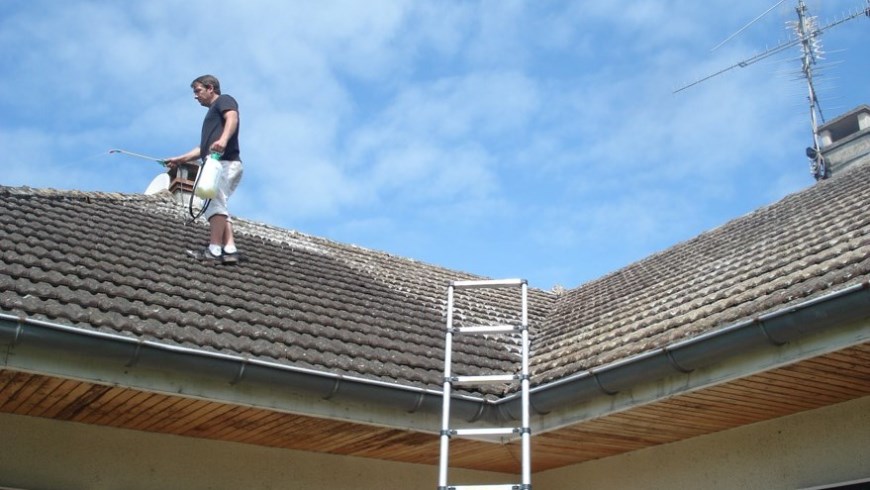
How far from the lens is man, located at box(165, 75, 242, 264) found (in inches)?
320

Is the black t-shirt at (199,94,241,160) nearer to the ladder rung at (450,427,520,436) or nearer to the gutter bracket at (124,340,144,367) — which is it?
the gutter bracket at (124,340,144,367)

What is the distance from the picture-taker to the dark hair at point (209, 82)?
8.67 meters

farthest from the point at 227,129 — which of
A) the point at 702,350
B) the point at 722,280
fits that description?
the point at 702,350

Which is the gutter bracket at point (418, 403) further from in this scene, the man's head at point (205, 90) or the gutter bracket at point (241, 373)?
the man's head at point (205, 90)

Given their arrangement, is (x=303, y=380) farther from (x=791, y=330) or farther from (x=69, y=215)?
(x=69, y=215)

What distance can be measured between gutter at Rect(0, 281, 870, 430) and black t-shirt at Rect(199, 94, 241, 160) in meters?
3.23

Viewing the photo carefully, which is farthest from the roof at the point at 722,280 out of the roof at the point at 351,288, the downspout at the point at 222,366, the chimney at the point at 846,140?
the chimney at the point at 846,140

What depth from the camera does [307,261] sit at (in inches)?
368

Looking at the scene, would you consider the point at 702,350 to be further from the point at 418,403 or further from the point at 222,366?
the point at 222,366

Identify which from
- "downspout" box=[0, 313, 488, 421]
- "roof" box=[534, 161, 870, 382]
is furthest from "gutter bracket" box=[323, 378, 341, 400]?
"roof" box=[534, 161, 870, 382]

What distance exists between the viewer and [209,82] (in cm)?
869

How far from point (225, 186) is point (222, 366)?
3.06 m

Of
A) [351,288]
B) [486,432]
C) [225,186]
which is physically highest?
[225,186]

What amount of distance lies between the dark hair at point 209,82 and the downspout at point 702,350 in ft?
14.3
